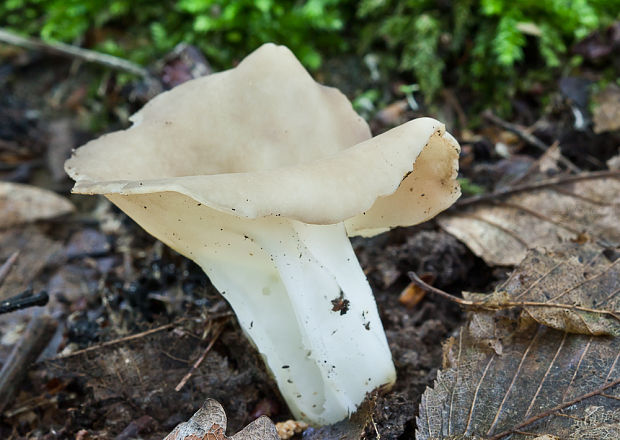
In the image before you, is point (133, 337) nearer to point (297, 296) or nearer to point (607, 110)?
point (297, 296)

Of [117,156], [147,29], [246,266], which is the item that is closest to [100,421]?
[246,266]

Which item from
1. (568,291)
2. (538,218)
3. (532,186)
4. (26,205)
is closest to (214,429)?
(568,291)

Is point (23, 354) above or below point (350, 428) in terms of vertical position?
below

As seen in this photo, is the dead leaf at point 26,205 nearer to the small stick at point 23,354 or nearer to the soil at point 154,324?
the soil at point 154,324

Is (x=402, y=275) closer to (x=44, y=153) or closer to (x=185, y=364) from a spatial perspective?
(x=185, y=364)

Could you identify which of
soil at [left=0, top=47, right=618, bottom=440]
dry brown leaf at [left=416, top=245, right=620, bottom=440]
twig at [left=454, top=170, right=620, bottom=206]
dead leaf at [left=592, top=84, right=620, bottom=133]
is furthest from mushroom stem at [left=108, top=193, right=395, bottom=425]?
dead leaf at [left=592, top=84, right=620, bottom=133]

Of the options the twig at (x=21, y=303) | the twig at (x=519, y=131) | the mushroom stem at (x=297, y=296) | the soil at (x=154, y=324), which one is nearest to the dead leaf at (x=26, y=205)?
the soil at (x=154, y=324)
